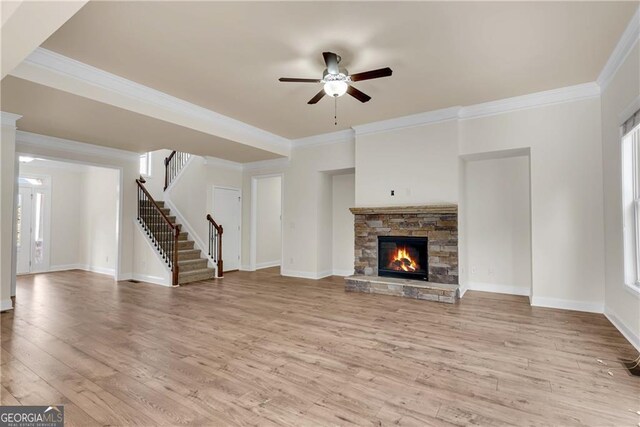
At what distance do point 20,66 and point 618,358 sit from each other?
6.49 metres

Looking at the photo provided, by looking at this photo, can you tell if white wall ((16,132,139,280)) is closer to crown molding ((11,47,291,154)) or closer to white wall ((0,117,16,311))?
Answer: white wall ((0,117,16,311))

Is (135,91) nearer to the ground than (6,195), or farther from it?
farther from it

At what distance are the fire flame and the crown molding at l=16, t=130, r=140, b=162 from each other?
6.14m

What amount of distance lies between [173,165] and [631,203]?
362 inches

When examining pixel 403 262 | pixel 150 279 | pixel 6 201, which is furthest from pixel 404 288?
pixel 6 201

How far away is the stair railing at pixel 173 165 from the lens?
8.28 metres

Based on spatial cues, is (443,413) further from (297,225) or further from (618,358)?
(297,225)

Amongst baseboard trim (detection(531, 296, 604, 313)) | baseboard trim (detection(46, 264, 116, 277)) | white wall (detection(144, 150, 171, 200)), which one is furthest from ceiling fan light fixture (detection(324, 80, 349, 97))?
baseboard trim (detection(46, 264, 116, 277))

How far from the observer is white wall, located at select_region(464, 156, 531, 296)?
5266 mm

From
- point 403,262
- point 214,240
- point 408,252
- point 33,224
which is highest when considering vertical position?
point 33,224

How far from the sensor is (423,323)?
12.4 feet

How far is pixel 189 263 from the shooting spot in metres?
6.84

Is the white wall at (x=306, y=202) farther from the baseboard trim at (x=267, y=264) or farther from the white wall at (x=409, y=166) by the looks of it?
the baseboard trim at (x=267, y=264)

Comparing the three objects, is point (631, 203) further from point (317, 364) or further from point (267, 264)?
point (267, 264)
